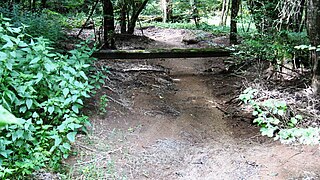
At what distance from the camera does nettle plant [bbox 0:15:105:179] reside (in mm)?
3213

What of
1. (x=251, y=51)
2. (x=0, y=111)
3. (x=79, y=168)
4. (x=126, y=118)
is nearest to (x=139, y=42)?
(x=251, y=51)

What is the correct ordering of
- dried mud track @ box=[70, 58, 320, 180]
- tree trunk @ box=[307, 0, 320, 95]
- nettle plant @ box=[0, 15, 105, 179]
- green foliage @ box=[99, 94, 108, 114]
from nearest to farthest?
nettle plant @ box=[0, 15, 105, 179], dried mud track @ box=[70, 58, 320, 180], tree trunk @ box=[307, 0, 320, 95], green foliage @ box=[99, 94, 108, 114]

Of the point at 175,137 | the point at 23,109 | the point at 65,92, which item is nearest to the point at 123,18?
the point at 175,137

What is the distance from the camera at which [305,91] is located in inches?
226

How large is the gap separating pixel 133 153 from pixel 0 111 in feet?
13.2

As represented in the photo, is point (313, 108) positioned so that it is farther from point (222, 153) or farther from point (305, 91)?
point (222, 153)

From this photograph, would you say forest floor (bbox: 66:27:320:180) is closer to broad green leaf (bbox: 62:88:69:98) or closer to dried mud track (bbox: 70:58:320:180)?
dried mud track (bbox: 70:58:320:180)

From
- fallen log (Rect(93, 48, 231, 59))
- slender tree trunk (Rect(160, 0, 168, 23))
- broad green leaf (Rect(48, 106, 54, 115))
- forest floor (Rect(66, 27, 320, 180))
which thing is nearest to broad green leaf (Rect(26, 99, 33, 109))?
broad green leaf (Rect(48, 106, 54, 115))

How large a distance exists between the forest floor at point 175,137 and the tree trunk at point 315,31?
123cm

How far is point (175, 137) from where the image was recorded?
5.17 metres

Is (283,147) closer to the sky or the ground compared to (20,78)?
closer to the ground

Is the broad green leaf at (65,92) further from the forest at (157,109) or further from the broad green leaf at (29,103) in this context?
the broad green leaf at (29,103)

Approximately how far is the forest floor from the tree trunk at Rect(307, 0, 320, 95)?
1.23m

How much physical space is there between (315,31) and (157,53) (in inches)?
154
